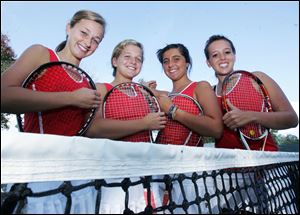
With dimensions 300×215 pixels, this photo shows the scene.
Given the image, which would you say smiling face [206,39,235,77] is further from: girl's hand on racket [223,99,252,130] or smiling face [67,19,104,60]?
smiling face [67,19,104,60]

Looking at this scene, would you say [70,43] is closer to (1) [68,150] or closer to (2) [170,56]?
(2) [170,56]

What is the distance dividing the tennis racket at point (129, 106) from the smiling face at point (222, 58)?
1.86 feet

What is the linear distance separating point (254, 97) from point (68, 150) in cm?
143

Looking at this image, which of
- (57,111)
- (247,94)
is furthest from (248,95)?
(57,111)

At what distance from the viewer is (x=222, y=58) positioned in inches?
81.3

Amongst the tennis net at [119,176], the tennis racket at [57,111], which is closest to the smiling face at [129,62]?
the tennis racket at [57,111]

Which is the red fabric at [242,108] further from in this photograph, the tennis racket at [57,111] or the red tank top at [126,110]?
the tennis racket at [57,111]

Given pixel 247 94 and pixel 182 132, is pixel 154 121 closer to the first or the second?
pixel 182 132

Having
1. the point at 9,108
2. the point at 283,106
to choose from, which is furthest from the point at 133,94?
the point at 283,106

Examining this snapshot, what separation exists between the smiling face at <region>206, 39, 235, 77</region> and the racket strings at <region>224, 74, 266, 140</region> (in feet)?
0.49

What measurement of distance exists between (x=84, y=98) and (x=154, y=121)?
0.39 meters

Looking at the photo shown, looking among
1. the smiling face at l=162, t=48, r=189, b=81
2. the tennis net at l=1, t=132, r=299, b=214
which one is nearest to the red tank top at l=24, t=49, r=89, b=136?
the tennis net at l=1, t=132, r=299, b=214

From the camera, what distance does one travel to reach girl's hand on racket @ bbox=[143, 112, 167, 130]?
5.16 ft

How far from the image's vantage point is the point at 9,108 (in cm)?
119
